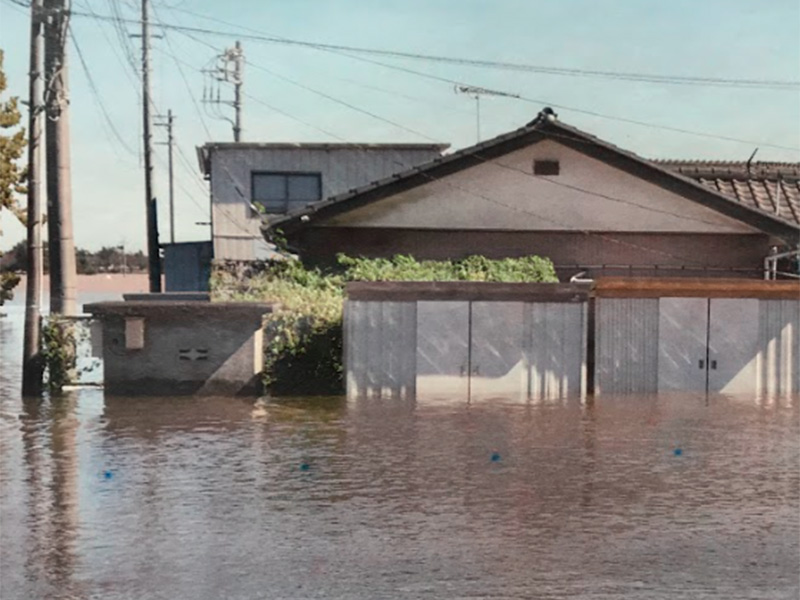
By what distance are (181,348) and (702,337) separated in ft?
31.6

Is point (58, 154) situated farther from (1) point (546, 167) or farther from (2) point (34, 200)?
(1) point (546, 167)

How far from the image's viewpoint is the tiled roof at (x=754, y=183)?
89.8 feet

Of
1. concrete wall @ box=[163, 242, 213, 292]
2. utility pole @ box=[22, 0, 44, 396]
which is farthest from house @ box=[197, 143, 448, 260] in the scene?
utility pole @ box=[22, 0, 44, 396]

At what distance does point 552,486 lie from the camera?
11.5 meters

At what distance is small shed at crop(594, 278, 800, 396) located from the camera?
19266mm

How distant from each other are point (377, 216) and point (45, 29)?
28.2 ft

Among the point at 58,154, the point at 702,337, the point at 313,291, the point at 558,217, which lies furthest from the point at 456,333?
the point at 58,154

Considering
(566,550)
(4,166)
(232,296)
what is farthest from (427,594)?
(4,166)

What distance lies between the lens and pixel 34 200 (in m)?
19.5

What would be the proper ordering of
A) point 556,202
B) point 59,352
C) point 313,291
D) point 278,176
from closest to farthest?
1. point 59,352
2. point 313,291
3. point 556,202
4. point 278,176

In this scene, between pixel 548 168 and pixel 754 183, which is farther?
pixel 754 183

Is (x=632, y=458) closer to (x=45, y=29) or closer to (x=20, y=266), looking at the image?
(x=45, y=29)

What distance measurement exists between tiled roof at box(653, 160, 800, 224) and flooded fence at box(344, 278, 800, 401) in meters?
8.71

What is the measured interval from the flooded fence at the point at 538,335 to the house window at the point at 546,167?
21.1 ft
